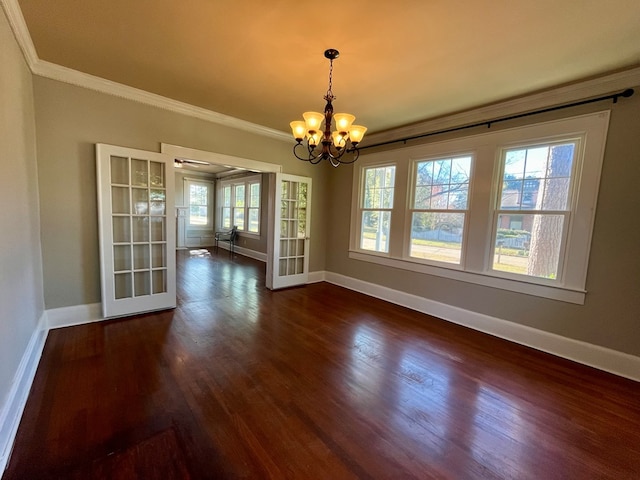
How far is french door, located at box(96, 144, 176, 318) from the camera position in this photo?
10.2ft

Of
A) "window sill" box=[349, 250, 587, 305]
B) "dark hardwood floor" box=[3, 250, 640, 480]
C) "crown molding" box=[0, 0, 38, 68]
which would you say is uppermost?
"crown molding" box=[0, 0, 38, 68]

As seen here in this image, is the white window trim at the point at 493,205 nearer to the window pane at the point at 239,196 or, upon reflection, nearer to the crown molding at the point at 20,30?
the crown molding at the point at 20,30

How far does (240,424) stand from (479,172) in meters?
3.65

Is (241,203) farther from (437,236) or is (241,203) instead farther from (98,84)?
(437,236)

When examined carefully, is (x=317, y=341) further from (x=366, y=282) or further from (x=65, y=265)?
(x=65, y=265)

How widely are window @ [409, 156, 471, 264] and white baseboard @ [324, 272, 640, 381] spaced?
69 cm

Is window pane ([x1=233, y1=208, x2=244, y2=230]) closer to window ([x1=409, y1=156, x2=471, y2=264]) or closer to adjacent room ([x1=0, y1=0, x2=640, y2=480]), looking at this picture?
adjacent room ([x1=0, y1=0, x2=640, y2=480])

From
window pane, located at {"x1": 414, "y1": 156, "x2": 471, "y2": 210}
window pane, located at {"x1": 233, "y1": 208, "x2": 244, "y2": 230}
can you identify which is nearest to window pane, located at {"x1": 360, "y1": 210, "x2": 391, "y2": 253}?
window pane, located at {"x1": 414, "y1": 156, "x2": 471, "y2": 210}

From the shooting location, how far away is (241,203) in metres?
8.27

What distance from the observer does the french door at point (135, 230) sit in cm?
310

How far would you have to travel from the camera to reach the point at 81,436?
162 cm

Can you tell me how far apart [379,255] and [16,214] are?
4.16m

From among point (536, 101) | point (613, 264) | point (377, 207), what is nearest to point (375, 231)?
point (377, 207)

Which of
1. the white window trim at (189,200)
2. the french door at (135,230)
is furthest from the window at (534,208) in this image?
the white window trim at (189,200)
